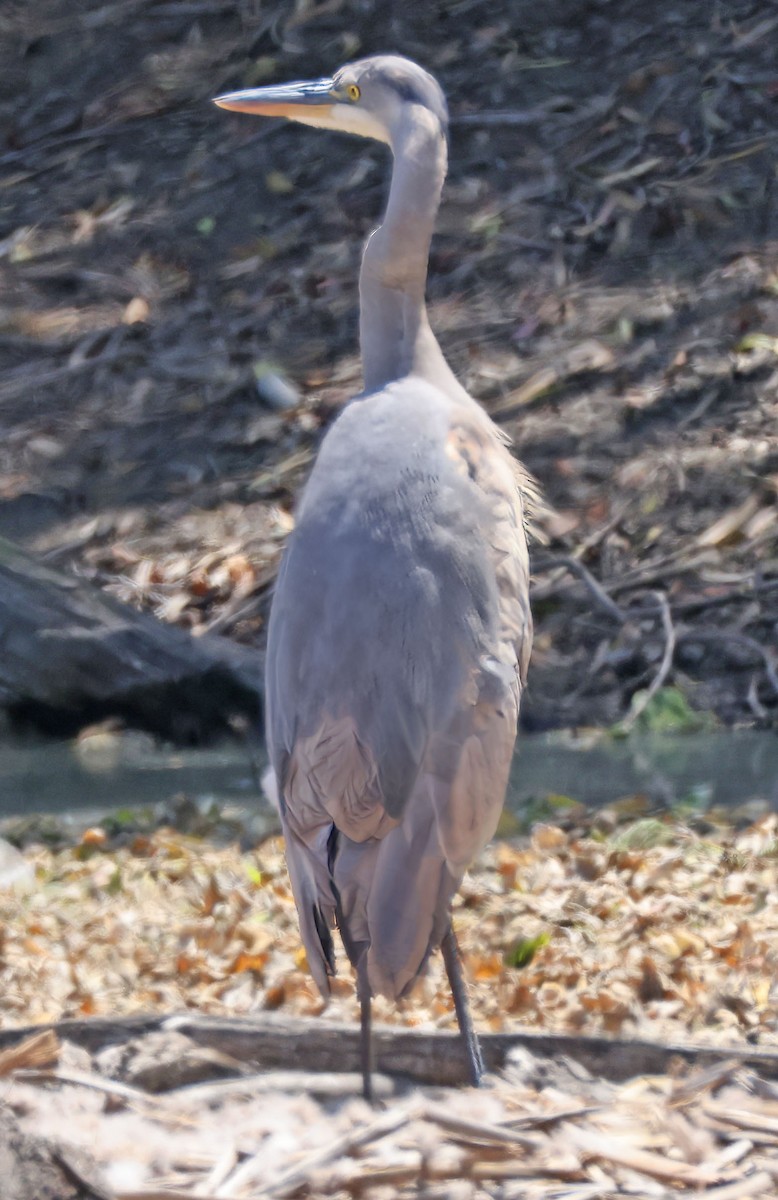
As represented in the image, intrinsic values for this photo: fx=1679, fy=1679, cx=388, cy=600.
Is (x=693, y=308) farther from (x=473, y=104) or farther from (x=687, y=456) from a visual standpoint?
(x=473, y=104)

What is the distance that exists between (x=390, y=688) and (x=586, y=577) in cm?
380

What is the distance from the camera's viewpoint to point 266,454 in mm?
8328

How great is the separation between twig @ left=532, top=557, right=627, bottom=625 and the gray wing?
3345 mm

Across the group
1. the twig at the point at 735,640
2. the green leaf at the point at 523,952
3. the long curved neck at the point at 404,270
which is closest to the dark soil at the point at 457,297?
the twig at the point at 735,640

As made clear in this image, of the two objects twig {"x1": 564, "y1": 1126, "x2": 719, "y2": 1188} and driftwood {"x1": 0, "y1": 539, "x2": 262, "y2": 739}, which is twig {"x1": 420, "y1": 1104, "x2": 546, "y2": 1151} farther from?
driftwood {"x1": 0, "y1": 539, "x2": 262, "y2": 739}

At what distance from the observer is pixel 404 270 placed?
4.05 metres

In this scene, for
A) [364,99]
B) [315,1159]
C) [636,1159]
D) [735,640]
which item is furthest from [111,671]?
[636,1159]

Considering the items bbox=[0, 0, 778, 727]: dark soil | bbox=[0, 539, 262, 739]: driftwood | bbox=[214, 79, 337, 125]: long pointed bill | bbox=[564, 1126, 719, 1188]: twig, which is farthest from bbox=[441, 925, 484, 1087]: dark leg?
bbox=[0, 0, 778, 727]: dark soil

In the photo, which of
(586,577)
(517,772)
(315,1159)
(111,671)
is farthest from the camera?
(586,577)

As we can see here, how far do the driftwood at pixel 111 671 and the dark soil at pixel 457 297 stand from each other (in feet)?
2.44

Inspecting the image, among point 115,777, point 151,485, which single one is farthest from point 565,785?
point 151,485

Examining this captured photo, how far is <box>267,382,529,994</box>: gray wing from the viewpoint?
3236mm

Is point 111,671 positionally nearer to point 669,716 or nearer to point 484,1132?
point 669,716

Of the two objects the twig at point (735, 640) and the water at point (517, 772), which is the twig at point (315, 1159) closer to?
the water at point (517, 772)
